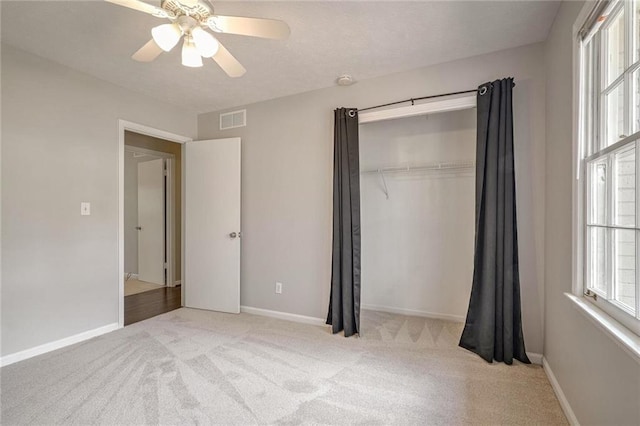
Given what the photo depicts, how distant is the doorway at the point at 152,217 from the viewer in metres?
4.65

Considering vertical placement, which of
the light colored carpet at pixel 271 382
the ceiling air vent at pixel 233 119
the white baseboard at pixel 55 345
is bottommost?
the light colored carpet at pixel 271 382

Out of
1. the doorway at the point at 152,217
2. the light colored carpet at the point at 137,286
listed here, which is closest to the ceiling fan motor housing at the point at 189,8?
the doorway at the point at 152,217

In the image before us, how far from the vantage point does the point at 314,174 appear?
3.21 m

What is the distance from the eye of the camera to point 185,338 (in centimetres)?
279

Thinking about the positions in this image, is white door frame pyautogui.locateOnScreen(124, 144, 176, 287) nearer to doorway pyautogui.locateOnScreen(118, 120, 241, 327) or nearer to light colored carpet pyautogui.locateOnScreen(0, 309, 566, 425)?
doorway pyautogui.locateOnScreen(118, 120, 241, 327)

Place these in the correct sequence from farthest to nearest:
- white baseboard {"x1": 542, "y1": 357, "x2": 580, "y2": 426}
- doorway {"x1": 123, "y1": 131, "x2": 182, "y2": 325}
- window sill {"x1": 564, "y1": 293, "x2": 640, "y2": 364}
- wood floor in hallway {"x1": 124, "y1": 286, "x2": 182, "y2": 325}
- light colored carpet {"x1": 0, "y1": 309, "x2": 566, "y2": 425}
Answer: doorway {"x1": 123, "y1": 131, "x2": 182, "y2": 325}, wood floor in hallway {"x1": 124, "y1": 286, "x2": 182, "y2": 325}, light colored carpet {"x1": 0, "y1": 309, "x2": 566, "y2": 425}, white baseboard {"x1": 542, "y1": 357, "x2": 580, "y2": 426}, window sill {"x1": 564, "y1": 293, "x2": 640, "y2": 364}

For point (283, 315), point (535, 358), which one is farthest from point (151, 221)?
point (535, 358)

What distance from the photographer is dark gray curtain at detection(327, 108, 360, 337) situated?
A: 9.43 feet

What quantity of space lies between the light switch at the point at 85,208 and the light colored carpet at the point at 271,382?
1.14 metres

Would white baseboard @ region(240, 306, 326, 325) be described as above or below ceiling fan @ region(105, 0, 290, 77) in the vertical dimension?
below

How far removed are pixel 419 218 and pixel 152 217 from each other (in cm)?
419

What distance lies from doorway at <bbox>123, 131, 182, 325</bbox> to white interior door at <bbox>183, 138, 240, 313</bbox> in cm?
86

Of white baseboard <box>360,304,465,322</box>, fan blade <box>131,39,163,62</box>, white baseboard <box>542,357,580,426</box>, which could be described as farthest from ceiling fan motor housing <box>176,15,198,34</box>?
white baseboard <box>360,304,465,322</box>

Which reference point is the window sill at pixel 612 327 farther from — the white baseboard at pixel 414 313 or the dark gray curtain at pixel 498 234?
the white baseboard at pixel 414 313
